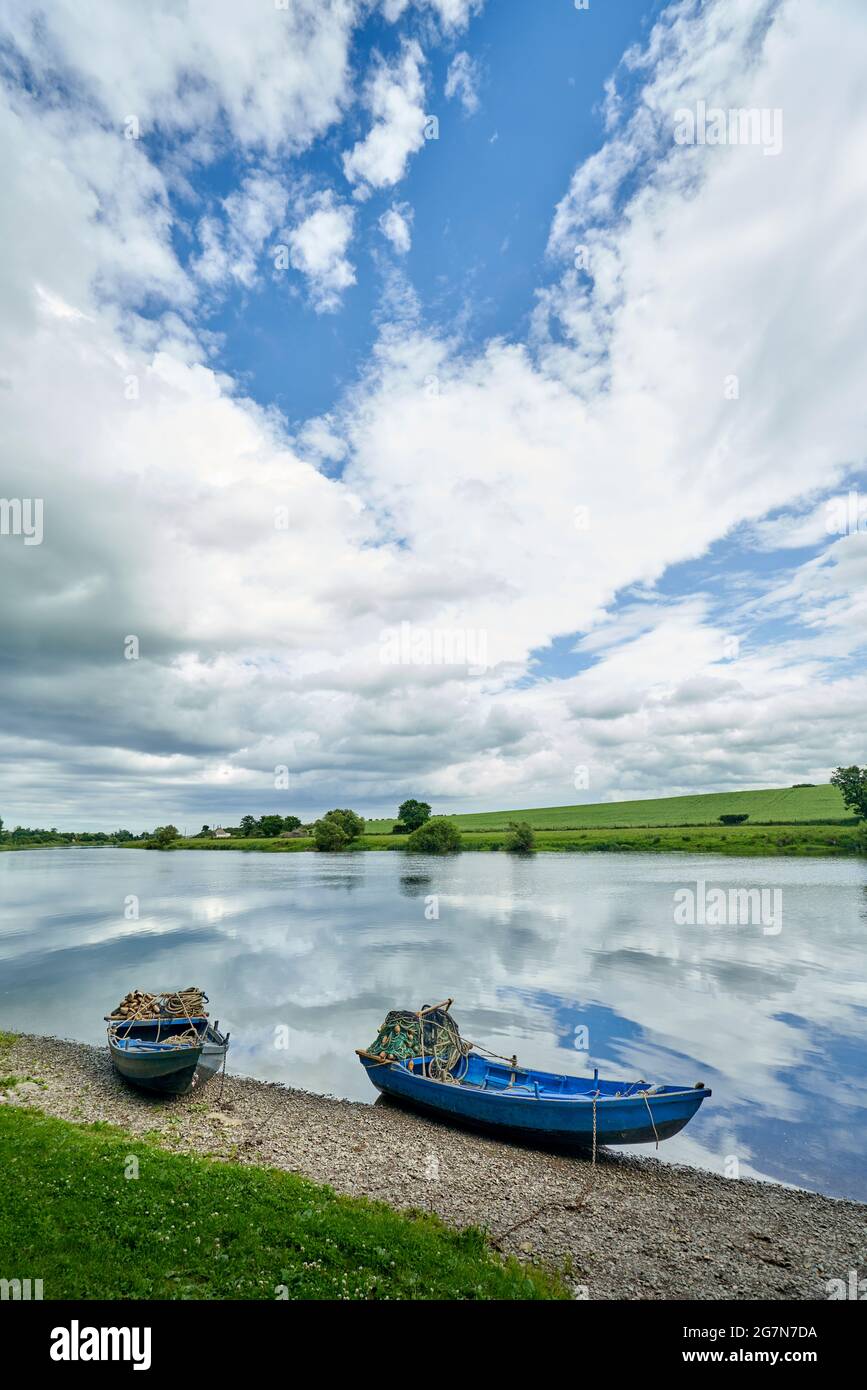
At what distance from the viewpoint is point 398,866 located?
13800 cm

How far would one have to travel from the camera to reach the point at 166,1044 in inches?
920

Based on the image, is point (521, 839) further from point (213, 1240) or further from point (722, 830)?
point (213, 1240)

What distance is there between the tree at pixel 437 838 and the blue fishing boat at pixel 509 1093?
139 metres

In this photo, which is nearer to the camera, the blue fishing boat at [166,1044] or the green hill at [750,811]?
the blue fishing boat at [166,1044]

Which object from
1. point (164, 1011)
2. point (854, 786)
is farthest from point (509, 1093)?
point (854, 786)

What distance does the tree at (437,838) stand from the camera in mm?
162750

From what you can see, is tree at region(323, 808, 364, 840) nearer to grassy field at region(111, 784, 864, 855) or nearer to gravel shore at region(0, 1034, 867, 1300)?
grassy field at region(111, 784, 864, 855)

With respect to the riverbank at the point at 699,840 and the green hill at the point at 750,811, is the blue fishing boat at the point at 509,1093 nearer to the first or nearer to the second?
the riverbank at the point at 699,840

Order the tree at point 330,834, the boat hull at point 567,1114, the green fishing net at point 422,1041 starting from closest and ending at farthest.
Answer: the boat hull at point 567,1114
the green fishing net at point 422,1041
the tree at point 330,834

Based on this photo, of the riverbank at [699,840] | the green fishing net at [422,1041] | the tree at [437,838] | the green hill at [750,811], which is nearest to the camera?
the green fishing net at [422,1041]

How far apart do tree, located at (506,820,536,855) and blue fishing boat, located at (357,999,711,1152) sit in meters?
130

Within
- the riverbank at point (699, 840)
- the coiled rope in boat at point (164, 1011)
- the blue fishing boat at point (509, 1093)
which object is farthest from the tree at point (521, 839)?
the blue fishing boat at point (509, 1093)

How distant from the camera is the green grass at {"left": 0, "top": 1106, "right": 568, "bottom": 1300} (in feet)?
30.7
